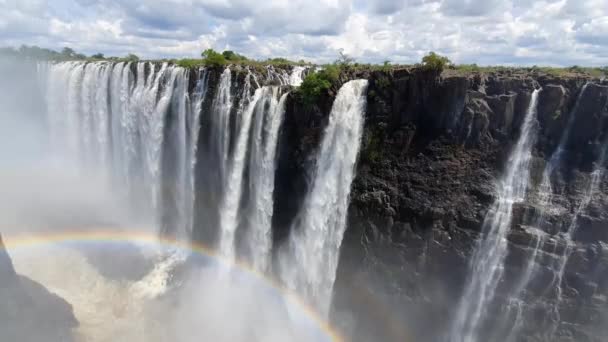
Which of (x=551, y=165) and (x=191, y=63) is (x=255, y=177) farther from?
(x=551, y=165)

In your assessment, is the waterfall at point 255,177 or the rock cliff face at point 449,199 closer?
the rock cliff face at point 449,199

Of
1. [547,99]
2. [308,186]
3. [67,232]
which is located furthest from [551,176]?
[67,232]

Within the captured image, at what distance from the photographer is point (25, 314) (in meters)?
12.9

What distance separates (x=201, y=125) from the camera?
19578mm

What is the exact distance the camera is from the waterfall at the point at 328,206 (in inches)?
630

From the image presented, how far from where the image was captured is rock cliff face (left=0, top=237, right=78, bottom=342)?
1222 centimetres

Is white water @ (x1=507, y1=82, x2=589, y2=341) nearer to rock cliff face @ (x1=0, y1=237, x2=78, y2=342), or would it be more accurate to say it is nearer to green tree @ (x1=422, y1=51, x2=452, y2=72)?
green tree @ (x1=422, y1=51, x2=452, y2=72)

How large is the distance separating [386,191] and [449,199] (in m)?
2.72

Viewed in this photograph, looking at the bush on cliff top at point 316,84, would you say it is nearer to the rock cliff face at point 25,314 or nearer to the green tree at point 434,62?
the green tree at point 434,62

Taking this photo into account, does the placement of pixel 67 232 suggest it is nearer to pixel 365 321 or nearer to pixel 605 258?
pixel 365 321

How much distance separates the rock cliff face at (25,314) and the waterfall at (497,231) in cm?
1681

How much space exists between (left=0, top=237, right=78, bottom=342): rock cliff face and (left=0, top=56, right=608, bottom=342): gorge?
346mm

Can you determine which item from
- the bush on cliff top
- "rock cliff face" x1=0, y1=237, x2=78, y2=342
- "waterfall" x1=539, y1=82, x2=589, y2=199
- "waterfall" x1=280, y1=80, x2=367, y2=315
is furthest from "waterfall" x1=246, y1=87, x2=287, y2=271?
"waterfall" x1=539, y1=82, x2=589, y2=199

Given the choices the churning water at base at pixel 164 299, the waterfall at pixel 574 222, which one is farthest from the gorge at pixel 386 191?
the churning water at base at pixel 164 299
